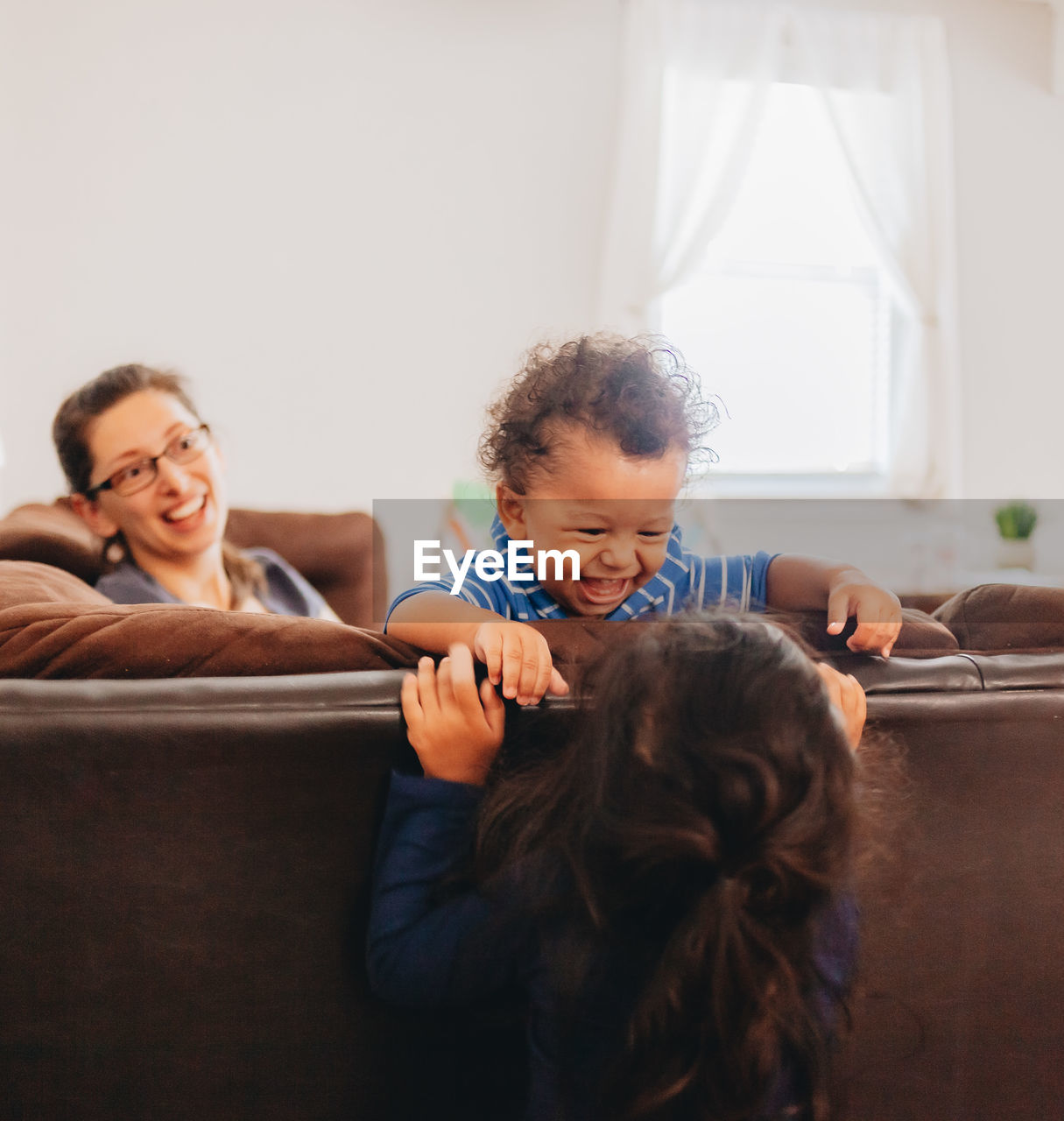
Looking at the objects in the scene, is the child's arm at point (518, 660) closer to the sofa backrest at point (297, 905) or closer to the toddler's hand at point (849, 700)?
the sofa backrest at point (297, 905)

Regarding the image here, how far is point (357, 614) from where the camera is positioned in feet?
8.52

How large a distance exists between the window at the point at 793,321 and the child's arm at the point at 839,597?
2.64 metres

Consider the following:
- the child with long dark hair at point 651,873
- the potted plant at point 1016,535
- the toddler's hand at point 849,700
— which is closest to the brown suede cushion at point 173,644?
the child with long dark hair at point 651,873

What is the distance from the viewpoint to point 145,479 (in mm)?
A: 1700

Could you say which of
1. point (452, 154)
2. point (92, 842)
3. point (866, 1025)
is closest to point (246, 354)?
point (452, 154)

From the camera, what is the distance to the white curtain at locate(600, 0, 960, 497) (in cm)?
366

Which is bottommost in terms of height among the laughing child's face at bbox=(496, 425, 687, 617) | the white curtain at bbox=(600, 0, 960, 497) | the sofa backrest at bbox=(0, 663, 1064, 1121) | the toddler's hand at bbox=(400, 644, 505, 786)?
the sofa backrest at bbox=(0, 663, 1064, 1121)

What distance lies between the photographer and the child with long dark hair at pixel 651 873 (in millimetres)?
618

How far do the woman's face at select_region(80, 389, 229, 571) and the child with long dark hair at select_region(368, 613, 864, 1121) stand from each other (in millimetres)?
1135

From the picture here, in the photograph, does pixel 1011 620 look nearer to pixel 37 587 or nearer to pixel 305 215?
pixel 37 587

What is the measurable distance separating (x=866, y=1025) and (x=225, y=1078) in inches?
23.2

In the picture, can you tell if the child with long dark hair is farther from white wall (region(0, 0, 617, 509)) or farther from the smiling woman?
white wall (region(0, 0, 617, 509))

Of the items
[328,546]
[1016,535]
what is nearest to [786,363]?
[1016,535]

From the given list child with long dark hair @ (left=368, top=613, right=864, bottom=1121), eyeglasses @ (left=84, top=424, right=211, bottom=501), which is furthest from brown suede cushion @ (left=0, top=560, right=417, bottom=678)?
eyeglasses @ (left=84, top=424, right=211, bottom=501)
